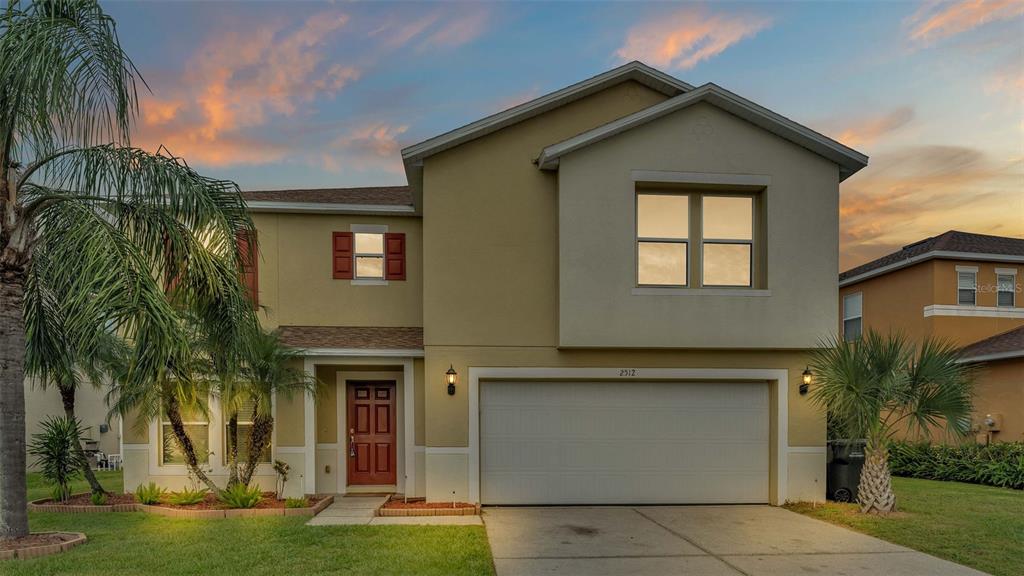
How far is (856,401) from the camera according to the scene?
8.59 m

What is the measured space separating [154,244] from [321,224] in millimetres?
4185

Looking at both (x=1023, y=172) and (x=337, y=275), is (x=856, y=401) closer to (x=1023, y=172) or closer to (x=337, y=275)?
(x=1023, y=172)

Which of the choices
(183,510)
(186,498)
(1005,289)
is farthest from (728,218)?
(1005,289)

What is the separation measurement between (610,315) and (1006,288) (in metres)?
15.5

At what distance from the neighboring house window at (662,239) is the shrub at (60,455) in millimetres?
9824

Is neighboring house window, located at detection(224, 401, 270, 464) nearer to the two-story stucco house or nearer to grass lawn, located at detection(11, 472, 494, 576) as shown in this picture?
the two-story stucco house

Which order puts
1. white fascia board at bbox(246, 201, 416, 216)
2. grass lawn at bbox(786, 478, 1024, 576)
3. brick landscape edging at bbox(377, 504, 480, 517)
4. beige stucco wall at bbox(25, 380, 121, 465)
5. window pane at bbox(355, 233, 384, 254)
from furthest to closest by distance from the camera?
beige stucco wall at bbox(25, 380, 121, 465) → window pane at bbox(355, 233, 384, 254) → white fascia board at bbox(246, 201, 416, 216) → brick landscape edging at bbox(377, 504, 480, 517) → grass lawn at bbox(786, 478, 1024, 576)

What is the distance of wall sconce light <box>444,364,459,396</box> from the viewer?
947 cm

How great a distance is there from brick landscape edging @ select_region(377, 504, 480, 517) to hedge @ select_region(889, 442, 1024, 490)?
11.3 metres

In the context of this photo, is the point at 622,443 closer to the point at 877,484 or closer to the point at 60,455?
the point at 877,484

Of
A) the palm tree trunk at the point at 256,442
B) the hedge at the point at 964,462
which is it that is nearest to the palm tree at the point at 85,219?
the palm tree trunk at the point at 256,442

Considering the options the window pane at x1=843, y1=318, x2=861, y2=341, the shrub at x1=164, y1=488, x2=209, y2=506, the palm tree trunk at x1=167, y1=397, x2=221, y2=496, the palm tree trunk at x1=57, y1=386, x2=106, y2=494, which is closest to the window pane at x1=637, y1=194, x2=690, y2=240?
the palm tree trunk at x1=167, y1=397, x2=221, y2=496

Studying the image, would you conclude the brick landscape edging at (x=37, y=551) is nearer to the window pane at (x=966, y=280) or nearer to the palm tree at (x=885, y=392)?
the palm tree at (x=885, y=392)

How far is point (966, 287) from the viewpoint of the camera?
17.1 m
